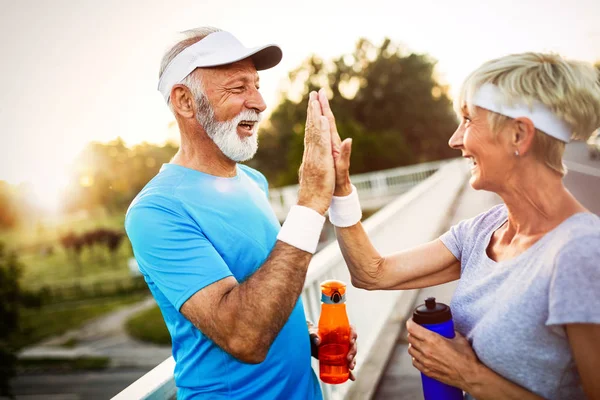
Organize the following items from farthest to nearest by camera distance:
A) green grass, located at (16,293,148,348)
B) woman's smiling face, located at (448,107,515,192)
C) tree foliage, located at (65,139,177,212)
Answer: green grass, located at (16,293,148,348) < tree foliage, located at (65,139,177,212) < woman's smiling face, located at (448,107,515,192)

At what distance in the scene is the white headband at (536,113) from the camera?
1515 mm

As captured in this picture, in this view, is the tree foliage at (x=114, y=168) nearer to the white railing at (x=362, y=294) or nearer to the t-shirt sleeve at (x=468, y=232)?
the white railing at (x=362, y=294)

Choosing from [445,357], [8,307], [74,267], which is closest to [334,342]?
[445,357]

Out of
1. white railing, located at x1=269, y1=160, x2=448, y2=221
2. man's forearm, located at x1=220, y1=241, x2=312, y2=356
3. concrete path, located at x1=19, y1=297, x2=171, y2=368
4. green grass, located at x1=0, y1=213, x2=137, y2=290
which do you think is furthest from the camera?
green grass, located at x1=0, y1=213, x2=137, y2=290

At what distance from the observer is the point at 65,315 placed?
49.8 metres

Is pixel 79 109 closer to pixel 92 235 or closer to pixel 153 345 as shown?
pixel 153 345

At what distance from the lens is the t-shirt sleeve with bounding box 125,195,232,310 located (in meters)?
1.45

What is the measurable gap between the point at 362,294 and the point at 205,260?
279cm

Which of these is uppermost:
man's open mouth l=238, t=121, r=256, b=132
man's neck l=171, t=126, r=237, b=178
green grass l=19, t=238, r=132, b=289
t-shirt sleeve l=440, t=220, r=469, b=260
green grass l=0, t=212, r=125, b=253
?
man's open mouth l=238, t=121, r=256, b=132

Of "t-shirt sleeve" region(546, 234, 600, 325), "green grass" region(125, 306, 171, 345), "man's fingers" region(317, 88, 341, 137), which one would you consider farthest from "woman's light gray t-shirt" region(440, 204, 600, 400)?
"green grass" region(125, 306, 171, 345)

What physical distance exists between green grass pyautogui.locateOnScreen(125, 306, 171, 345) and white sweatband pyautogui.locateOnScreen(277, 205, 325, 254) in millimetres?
35370

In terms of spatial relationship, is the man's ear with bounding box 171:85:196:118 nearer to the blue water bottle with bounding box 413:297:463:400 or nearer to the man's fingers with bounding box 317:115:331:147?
the man's fingers with bounding box 317:115:331:147

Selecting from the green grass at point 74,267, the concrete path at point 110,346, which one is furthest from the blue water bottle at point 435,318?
the green grass at point 74,267

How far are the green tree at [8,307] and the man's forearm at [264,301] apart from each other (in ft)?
86.3
